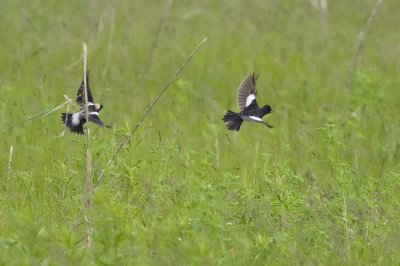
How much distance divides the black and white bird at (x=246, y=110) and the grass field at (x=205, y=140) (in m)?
0.24

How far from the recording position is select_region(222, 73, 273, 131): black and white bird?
484 centimetres

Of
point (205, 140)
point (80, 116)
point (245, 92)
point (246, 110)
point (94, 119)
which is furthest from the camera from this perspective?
point (205, 140)

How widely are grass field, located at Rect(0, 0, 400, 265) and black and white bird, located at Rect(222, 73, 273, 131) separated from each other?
24cm

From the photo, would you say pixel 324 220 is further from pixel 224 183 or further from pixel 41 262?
pixel 41 262

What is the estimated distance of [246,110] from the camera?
4.93 metres

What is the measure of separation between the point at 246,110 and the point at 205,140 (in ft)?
4.39

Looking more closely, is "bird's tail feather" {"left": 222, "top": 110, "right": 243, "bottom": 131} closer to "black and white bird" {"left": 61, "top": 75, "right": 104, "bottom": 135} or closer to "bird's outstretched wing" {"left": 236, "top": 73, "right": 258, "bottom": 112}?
"bird's outstretched wing" {"left": 236, "top": 73, "right": 258, "bottom": 112}

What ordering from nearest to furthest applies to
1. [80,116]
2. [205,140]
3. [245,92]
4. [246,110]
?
[80,116] → [246,110] → [245,92] → [205,140]

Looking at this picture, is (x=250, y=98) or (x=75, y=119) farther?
(x=250, y=98)

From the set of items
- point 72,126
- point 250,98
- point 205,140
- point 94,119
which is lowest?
point 94,119

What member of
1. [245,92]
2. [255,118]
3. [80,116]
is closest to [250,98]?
[245,92]

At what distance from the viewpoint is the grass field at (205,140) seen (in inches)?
160

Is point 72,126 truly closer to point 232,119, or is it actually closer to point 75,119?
point 75,119

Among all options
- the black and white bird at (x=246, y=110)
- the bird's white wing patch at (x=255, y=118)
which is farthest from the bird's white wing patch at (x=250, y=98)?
the bird's white wing patch at (x=255, y=118)
